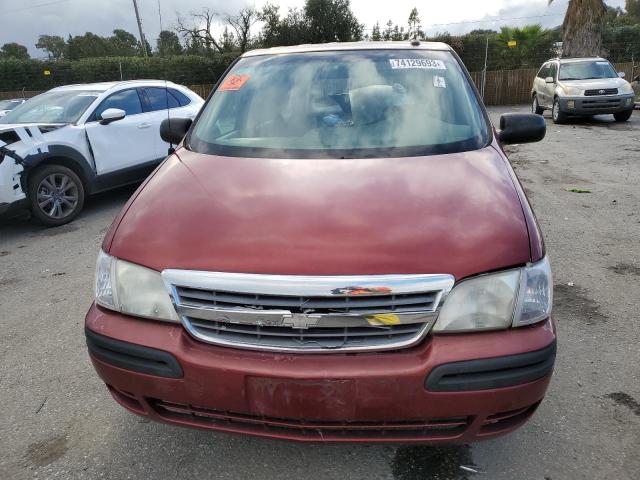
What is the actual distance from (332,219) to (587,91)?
1309cm

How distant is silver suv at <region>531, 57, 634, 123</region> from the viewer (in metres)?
12.6

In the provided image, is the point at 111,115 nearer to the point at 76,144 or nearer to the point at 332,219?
the point at 76,144

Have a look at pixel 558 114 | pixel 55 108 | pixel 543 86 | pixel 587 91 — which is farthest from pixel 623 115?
pixel 55 108

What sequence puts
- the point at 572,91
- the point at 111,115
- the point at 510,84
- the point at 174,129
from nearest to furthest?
the point at 174,129, the point at 111,115, the point at 572,91, the point at 510,84

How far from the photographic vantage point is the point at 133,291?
193 cm

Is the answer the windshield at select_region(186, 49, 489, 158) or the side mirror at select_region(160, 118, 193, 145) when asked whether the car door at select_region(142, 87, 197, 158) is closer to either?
the side mirror at select_region(160, 118, 193, 145)

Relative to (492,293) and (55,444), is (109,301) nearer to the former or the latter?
(55,444)

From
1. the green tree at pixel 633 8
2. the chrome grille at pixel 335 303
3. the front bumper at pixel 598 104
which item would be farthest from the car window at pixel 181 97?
the green tree at pixel 633 8

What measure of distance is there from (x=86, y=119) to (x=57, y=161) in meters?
0.64

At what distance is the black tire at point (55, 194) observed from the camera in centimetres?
580

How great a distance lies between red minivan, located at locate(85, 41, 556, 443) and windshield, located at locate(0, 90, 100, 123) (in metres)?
4.86

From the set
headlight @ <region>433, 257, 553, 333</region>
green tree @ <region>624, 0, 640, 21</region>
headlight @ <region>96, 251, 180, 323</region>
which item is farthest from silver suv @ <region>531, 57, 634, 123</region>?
green tree @ <region>624, 0, 640, 21</region>

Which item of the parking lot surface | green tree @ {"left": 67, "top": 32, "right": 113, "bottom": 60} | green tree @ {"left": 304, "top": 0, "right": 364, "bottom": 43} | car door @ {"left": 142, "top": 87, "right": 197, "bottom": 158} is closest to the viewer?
the parking lot surface

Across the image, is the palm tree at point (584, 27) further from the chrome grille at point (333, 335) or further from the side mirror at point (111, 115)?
the chrome grille at point (333, 335)
